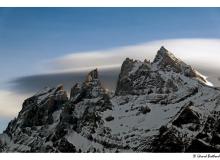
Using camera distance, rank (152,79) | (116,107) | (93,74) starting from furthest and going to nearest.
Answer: (152,79) < (116,107) < (93,74)

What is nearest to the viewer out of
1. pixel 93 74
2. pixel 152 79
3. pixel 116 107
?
pixel 93 74

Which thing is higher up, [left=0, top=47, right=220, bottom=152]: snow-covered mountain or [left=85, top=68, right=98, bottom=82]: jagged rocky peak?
[left=85, top=68, right=98, bottom=82]: jagged rocky peak

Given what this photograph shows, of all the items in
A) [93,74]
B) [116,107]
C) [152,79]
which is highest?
[93,74]

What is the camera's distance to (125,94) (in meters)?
88.6

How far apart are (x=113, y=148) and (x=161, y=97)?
2171cm

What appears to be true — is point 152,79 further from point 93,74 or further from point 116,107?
point 93,74

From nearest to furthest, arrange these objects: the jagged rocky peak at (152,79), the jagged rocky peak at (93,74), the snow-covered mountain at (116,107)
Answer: the jagged rocky peak at (93,74) → the snow-covered mountain at (116,107) → the jagged rocky peak at (152,79)

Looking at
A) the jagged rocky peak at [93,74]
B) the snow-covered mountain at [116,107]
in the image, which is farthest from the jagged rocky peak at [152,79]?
the jagged rocky peak at [93,74]

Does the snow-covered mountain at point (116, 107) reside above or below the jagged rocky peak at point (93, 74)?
below

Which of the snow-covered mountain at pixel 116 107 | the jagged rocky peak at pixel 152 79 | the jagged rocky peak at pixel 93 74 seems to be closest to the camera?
the jagged rocky peak at pixel 93 74

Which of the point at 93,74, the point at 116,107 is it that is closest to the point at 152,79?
the point at 116,107

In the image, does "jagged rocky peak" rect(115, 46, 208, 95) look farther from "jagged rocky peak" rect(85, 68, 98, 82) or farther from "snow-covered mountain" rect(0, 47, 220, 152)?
"jagged rocky peak" rect(85, 68, 98, 82)

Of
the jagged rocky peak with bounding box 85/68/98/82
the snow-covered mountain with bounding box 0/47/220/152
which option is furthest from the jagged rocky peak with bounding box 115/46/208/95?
the jagged rocky peak with bounding box 85/68/98/82

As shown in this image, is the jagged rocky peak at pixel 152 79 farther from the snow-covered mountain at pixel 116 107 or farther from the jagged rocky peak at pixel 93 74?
the jagged rocky peak at pixel 93 74
